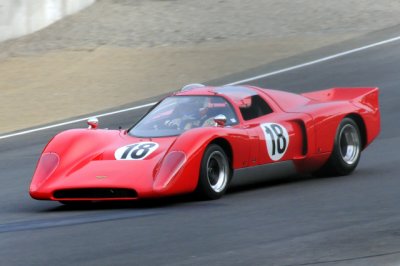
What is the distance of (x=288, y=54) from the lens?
21.7m

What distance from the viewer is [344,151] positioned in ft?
37.4

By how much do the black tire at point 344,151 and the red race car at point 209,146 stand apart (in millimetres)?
11

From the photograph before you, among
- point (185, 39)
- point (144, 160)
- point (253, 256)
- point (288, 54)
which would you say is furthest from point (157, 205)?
point (185, 39)

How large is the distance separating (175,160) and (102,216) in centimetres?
85

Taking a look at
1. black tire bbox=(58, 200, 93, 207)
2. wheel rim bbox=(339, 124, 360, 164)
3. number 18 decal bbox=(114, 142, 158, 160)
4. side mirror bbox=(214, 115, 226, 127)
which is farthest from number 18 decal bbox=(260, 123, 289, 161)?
black tire bbox=(58, 200, 93, 207)

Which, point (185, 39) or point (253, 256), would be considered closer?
point (253, 256)

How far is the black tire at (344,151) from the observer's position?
36.8 feet

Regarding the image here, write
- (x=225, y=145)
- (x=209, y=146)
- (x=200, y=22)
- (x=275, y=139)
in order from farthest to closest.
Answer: (x=200, y=22), (x=275, y=139), (x=225, y=145), (x=209, y=146)

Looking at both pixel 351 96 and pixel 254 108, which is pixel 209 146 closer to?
pixel 254 108

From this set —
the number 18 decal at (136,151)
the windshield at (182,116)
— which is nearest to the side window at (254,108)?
the windshield at (182,116)

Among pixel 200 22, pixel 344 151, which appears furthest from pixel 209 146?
pixel 200 22

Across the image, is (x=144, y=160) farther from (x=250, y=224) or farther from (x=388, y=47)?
(x=388, y=47)

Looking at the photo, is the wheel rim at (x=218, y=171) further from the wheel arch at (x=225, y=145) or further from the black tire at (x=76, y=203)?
the black tire at (x=76, y=203)

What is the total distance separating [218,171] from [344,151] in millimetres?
2090
